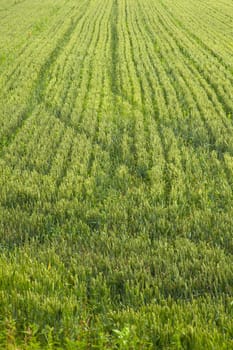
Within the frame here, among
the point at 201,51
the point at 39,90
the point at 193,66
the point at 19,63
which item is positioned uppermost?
the point at 201,51

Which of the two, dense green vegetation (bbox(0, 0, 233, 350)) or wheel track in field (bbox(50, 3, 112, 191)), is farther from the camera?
wheel track in field (bbox(50, 3, 112, 191))

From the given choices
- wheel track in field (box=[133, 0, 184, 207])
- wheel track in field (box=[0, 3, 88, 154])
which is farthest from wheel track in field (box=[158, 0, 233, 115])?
wheel track in field (box=[0, 3, 88, 154])

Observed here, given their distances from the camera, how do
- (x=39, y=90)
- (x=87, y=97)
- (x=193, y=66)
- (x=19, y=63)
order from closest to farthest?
(x=87, y=97) < (x=39, y=90) < (x=193, y=66) < (x=19, y=63)

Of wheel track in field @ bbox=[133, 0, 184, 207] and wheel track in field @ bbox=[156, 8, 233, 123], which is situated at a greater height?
wheel track in field @ bbox=[156, 8, 233, 123]

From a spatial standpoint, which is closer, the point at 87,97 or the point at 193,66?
the point at 87,97

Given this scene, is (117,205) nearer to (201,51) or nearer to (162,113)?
(162,113)

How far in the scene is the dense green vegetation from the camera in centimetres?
435

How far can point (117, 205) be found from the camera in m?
7.01

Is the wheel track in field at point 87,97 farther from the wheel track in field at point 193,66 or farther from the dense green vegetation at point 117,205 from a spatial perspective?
the wheel track in field at point 193,66

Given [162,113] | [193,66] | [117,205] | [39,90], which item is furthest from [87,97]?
[117,205]

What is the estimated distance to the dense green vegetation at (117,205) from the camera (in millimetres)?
4352

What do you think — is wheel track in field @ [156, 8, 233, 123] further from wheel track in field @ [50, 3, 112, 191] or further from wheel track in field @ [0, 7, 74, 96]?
wheel track in field @ [0, 7, 74, 96]

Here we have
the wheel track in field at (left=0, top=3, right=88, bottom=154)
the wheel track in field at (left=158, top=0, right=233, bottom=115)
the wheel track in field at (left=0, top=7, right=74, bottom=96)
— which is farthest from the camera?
the wheel track in field at (left=0, top=7, right=74, bottom=96)

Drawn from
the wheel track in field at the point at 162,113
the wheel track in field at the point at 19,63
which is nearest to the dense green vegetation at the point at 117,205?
the wheel track in field at the point at 162,113
